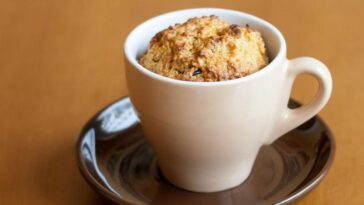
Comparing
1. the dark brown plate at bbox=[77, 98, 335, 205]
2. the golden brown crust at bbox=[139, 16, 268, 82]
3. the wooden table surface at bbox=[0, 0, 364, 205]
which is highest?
the golden brown crust at bbox=[139, 16, 268, 82]

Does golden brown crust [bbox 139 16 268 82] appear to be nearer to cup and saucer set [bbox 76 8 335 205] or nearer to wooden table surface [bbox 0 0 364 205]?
cup and saucer set [bbox 76 8 335 205]

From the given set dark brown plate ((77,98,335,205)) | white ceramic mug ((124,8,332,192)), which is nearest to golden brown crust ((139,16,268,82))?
white ceramic mug ((124,8,332,192))

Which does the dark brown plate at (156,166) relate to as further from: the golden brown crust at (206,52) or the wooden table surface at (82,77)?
the golden brown crust at (206,52)

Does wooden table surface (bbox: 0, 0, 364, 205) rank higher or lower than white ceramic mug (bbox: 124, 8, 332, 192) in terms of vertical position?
lower

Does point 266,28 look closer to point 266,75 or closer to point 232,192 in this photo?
point 266,75

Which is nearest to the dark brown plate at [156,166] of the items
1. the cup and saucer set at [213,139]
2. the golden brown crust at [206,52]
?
the cup and saucer set at [213,139]

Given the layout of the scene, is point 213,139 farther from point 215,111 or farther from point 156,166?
point 156,166

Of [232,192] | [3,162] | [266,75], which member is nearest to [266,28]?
[266,75]
